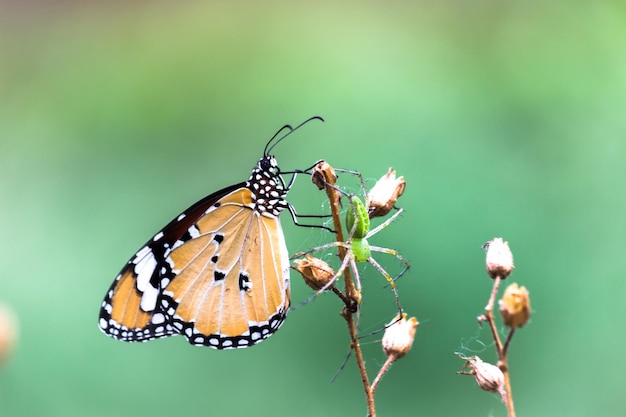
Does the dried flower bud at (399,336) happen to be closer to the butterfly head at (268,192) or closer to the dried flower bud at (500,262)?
the dried flower bud at (500,262)

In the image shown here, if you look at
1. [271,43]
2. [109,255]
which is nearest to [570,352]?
[109,255]

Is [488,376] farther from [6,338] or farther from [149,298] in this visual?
[6,338]

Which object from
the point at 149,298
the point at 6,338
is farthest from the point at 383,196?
the point at 6,338

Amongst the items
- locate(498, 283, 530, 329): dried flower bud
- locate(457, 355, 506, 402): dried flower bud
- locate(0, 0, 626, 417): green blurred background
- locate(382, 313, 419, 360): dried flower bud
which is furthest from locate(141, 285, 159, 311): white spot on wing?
locate(498, 283, 530, 329): dried flower bud

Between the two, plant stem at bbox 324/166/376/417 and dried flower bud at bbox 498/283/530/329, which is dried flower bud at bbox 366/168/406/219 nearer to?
plant stem at bbox 324/166/376/417

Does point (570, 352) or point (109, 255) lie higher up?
point (109, 255)

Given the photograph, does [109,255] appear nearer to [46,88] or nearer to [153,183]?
[153,183]
